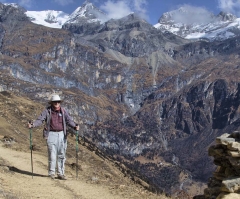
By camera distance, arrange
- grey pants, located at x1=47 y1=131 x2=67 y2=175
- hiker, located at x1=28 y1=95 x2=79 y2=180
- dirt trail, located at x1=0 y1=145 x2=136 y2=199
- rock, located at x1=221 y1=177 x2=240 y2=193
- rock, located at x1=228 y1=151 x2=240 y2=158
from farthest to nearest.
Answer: grey pants, located at x1=47 y1=131 x2=67 y2=175
hiker, located at x1=28 y1=95 x2=79 y2=180
rock, located at x1=228 y1=151 x2=240 y2=158
dirt trail, located at x1=0 y1=145 x2=136 y2=199
rock, located at x1=221 y1=177 x2=240 y2=193

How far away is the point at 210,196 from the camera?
18156 millimetres

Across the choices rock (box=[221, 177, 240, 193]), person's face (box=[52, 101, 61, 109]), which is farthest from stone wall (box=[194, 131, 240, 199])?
person's face (box=[52, 101, 61, 109])

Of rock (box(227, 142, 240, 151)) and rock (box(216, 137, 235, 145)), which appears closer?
rock (box(227, 142, 240, 151))

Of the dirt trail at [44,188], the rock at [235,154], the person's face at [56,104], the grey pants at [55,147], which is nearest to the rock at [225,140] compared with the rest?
the rock at [235,154]

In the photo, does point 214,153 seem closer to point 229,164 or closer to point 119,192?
point 229,164

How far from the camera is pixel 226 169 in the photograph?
18.5m

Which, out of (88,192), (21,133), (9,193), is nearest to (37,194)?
(9,193)

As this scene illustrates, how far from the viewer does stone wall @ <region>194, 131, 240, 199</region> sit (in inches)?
612

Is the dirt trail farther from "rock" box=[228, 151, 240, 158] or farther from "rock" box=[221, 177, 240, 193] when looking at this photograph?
"rock" box=[228, 151, 240, 158]

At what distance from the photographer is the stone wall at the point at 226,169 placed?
15547mm

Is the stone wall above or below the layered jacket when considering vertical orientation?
below

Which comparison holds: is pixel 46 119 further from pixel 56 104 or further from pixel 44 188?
pixel 44 188

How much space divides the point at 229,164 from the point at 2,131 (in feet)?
101

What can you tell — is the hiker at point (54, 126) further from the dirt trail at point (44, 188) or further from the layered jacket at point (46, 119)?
the dirt trail at point (44, 188)
